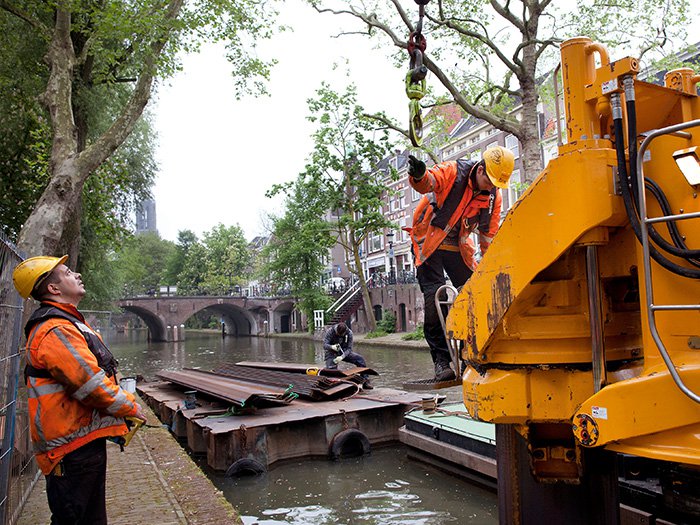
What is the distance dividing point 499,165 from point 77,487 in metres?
2.93

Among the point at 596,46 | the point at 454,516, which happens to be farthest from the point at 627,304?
the point at 454,516

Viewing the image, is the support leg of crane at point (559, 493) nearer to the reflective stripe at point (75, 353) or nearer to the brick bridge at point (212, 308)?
the reflective stripe at point (75, 353)

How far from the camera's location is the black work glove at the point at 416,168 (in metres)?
3.57

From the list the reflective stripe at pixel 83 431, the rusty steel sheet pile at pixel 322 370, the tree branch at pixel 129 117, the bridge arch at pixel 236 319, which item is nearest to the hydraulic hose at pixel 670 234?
the reflective stripe at pixel 83 431

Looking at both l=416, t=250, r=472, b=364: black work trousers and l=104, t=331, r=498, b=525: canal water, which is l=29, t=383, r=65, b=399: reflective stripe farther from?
l=104, t=331, r=498, b=525: canal water

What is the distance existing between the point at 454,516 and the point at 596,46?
454 centimetres

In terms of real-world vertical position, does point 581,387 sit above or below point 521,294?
below

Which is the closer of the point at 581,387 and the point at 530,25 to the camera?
the point at 581,387

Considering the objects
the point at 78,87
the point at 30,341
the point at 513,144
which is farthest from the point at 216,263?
the point at 30,341

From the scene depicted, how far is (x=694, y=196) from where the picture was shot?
6.79ft

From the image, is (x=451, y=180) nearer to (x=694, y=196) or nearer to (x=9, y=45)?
(x=694, y=196)

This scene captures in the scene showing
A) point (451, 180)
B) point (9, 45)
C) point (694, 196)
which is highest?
point (9, 45)

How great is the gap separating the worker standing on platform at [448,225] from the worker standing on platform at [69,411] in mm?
2007

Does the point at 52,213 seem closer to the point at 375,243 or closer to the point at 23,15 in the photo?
the point at 23,15
